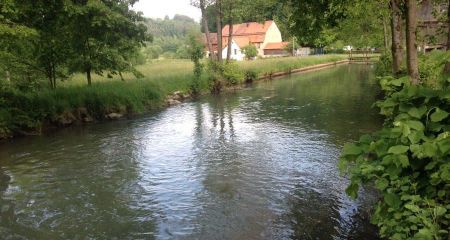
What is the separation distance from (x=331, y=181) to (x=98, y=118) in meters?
14.0

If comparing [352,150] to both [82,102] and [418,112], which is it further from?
[82,102]

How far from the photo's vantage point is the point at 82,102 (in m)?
20.4

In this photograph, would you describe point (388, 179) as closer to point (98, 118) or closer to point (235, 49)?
point (98, 118)

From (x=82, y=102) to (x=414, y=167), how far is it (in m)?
18.7

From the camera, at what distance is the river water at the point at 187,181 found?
8.05 meters

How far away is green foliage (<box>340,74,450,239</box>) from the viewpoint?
12.6 feet

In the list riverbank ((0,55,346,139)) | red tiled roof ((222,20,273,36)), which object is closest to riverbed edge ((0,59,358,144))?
riverbank ((0,55,346,139))

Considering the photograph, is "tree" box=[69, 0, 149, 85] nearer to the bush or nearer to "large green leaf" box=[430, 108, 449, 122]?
the bush

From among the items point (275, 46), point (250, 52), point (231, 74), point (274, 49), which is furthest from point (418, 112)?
point (275, 46)

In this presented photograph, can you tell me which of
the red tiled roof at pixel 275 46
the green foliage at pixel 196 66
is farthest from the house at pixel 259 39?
the green foliage at pixel 196 66

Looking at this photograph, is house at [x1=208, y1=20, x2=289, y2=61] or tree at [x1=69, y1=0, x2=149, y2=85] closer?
tree at [x1=69, y1=0, x2=149, y2=85]

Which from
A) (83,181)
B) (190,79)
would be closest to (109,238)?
(83,181)

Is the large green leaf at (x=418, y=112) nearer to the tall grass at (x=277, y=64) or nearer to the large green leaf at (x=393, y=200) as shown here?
the large green leaf at (x=393, y=200)

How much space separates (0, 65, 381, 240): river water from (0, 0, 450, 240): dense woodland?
135 cm
